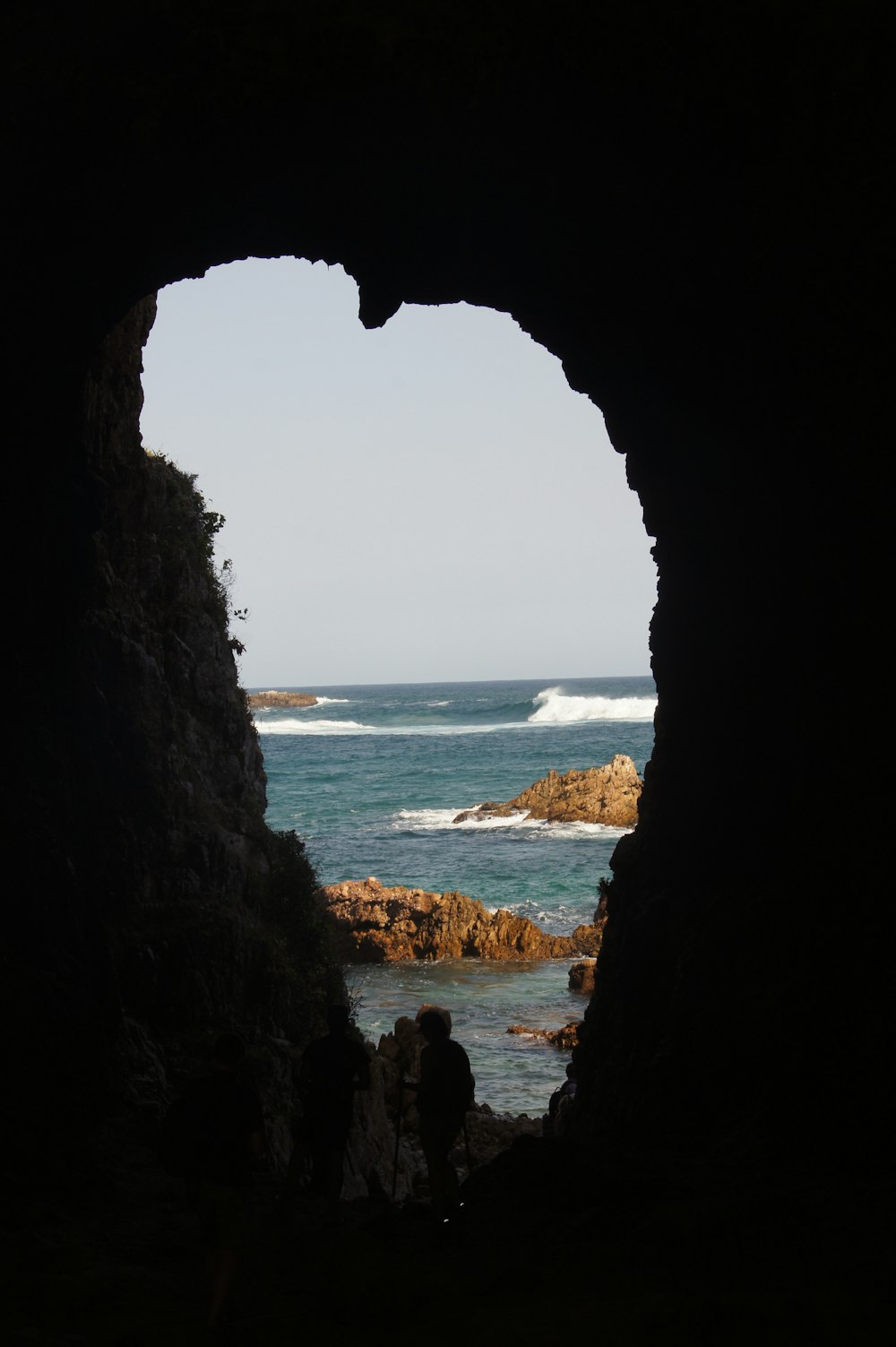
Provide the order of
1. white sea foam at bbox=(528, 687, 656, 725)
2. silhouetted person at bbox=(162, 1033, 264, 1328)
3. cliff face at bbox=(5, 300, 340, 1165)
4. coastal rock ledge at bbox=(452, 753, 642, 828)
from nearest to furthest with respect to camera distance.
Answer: silhouetted person at bbox=(162, 1033, 264, 1328)
cliff face at bbox=(5, 300, 340, 1165)
coastal rock ledge at bbox=(452, 753, 642, 828)
white sea foam at bbox=(528, 687, 656, 725)

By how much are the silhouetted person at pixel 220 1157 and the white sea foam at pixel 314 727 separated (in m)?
92.4

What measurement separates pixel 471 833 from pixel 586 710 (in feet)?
216

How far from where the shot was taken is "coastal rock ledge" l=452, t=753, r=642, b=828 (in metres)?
44.0

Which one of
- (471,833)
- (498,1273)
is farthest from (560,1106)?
(471,833)

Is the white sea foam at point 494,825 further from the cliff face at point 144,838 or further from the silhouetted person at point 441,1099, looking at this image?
the silhouetted person at point 441,1099

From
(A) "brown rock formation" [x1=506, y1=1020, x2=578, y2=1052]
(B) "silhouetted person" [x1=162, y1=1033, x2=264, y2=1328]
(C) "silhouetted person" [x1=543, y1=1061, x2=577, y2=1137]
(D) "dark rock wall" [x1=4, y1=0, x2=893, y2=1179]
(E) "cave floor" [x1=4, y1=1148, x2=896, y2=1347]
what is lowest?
(A) "brown rock formation" [x1=506, y1=1020, x2=578, y2=1052]

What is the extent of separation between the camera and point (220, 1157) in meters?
5.39

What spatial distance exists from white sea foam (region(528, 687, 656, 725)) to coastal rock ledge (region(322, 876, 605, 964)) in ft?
252

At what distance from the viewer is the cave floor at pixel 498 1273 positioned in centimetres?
475

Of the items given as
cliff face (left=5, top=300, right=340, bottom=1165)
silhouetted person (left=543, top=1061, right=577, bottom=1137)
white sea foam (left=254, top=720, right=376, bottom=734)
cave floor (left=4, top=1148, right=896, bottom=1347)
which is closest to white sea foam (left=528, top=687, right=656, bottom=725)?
white sea foam (left=254, top=720, right=376, bottom=734)

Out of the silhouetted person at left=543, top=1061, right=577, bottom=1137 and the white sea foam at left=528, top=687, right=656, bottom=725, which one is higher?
the white sea foam at left=528, top=687, right=656, bottom=725

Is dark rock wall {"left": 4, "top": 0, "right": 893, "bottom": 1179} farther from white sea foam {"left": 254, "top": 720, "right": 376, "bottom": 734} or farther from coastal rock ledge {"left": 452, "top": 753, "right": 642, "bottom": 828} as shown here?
white sea foam {"left": 254, "top": 720, "right": 376, "bottom": 734}

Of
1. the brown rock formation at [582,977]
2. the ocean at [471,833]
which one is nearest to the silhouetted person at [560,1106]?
the ocean at [471,833]

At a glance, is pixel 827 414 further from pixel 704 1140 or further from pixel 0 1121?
pixel 0 1121
